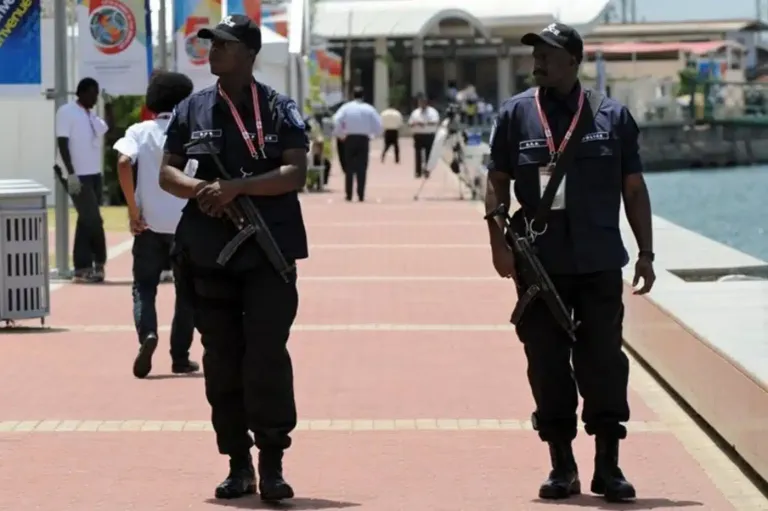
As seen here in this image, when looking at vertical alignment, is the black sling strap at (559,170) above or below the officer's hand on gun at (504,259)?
above

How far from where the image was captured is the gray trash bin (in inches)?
536

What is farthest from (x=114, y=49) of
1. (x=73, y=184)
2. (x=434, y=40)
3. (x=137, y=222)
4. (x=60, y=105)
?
(x=434, y=40)

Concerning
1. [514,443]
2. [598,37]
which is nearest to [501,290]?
[514,443]

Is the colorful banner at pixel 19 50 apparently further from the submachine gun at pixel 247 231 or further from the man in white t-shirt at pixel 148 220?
the submachine gun at pixel 247 231

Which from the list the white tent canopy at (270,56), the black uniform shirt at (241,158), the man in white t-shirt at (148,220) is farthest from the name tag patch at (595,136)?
the white tent canopy at (270,56)

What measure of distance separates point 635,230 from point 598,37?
111410mm

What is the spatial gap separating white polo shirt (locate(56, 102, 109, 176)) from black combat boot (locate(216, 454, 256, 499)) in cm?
981

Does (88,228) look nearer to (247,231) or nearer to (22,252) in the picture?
(22,252)

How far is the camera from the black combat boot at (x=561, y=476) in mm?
7461

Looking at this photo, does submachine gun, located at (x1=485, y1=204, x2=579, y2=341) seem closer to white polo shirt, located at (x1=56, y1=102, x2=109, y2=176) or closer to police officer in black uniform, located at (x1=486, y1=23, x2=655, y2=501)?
police officer in black uniform, located at (x1=486, y1=23, x2=655, y2=501)

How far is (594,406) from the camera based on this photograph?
7.45 metres

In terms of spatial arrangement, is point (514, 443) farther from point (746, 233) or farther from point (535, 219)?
point (746, 233)

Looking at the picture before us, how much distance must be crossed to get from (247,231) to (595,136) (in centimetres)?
139

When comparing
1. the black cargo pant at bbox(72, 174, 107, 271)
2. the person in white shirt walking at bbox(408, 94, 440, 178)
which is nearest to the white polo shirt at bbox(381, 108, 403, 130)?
the person in white shirt walking at bbox(408, 94, 440, 178)
